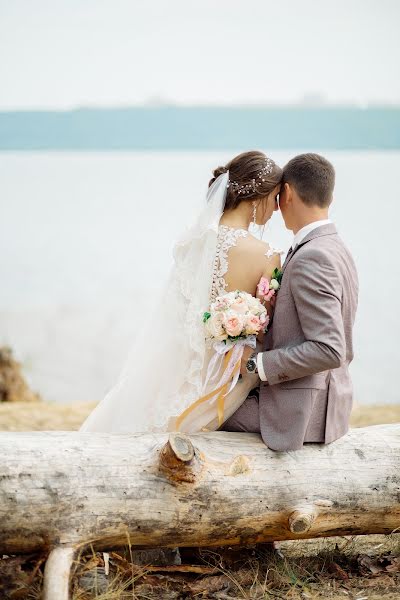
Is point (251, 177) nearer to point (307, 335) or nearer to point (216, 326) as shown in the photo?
point (216, 326)

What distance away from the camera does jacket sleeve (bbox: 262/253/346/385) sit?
3.14 meters

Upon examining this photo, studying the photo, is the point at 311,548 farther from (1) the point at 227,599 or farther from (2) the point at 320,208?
(2) the point at 320,208

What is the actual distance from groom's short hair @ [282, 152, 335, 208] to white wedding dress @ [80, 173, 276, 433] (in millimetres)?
306

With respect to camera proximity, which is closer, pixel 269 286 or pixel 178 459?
pixel 178 459

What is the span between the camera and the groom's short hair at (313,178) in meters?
3.40

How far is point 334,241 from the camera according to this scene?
3.37m

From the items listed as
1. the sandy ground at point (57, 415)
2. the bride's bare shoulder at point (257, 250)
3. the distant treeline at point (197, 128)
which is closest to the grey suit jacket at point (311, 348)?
the bride's bare shoulder at point (257, 250)

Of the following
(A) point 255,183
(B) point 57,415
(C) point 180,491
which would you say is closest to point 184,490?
(C) point 180,491

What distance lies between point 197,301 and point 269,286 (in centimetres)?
37

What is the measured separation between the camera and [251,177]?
3.51m

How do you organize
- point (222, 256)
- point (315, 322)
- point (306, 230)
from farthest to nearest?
point (222, 256)
point (306, 230)
point (315, 322)

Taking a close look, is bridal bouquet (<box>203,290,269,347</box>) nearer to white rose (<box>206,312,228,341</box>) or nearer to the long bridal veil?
white rose (<box>206,312,228,341</box>)

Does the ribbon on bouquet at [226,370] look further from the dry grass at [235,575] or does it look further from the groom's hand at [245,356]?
the dry grass at [235,575]

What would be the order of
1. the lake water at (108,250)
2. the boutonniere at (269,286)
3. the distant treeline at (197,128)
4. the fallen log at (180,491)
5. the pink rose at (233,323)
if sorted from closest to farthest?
the fallen log at (180,491) < the pink rose at (233,323) < the boutonniere at (269,286) < the lake water at (108,250) < the distant treeline at (197,128)
